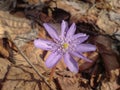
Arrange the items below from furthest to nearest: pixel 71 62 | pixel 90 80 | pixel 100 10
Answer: pixel 100 10, pixel 90 80, pixel 71 62

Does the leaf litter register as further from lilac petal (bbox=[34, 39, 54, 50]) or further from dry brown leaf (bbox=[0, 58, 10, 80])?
lilac petal (bbox=[34, 39, 54, 50])

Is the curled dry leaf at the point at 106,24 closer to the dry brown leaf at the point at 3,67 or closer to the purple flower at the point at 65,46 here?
the purple flower at the point at 65,46

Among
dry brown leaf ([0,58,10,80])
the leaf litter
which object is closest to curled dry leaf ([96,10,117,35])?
the leaf litter

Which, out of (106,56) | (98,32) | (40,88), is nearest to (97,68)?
(106,56)

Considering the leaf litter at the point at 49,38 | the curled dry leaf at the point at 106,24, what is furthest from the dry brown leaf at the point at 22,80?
the curled dry leaf at the point at 106,24

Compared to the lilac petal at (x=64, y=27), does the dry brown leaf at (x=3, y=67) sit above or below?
below

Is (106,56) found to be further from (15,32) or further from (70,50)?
(15,32)

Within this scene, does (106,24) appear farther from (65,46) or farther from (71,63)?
(71,63)
